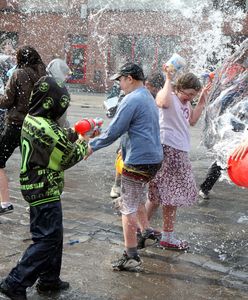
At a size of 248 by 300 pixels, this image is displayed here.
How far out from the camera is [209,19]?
27672 millimetres

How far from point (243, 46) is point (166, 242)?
3.08 meters

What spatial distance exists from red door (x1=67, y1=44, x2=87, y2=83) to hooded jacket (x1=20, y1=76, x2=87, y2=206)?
2767cm

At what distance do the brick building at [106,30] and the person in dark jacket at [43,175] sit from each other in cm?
2271

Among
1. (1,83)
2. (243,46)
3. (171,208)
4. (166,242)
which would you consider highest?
(243,46)

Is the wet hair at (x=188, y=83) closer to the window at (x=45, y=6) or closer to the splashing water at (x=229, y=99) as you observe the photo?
the splashing water at (x=229, y=99)

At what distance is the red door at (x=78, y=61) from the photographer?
3075cm

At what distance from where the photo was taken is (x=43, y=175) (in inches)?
139

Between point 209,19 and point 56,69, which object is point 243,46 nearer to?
point 56,69

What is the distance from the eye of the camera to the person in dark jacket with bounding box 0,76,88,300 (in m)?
3.49

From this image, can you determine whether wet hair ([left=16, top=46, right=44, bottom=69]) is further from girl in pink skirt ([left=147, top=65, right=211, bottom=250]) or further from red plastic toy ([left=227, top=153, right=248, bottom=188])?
red plastic toy ([left=227, top=153, right=248, bottom=188])

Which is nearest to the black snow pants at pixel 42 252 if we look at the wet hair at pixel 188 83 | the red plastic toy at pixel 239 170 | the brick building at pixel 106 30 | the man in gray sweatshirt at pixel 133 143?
the man in gray sweatshirt at pixel 133 143

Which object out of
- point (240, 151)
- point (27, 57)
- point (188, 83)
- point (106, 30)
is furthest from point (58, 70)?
point (106, 30)

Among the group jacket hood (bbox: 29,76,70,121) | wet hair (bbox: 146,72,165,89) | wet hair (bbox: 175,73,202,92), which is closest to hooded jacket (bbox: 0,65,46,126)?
wet hair (bbox: 146,72,165,89)

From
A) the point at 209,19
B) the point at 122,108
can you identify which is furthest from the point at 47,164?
the point at 209,19
